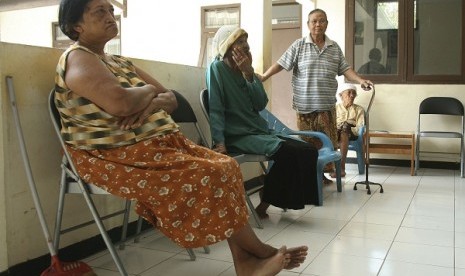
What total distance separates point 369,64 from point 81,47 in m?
4.63

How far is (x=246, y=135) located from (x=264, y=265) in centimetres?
116

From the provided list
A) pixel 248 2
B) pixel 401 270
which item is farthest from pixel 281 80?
pixel 401 270

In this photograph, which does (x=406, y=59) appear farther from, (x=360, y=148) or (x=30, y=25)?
(x=30, y=25)

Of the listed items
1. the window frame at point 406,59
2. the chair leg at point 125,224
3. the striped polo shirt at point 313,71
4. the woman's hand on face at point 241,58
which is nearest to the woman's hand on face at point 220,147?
the woman's hand on face at point 241,58

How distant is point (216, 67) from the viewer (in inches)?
111

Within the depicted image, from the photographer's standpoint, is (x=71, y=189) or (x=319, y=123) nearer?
(x=71, y=189)

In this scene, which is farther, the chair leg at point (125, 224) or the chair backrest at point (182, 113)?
the chair backrest at point (182, 113)

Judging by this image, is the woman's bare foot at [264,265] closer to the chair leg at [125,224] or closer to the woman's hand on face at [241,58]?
the chair leg at [125,224]

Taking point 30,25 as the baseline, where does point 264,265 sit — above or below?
below

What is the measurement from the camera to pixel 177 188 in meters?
1.72

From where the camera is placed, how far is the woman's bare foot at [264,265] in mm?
1836

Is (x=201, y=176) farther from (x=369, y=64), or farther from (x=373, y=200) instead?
(x=369, y=64)

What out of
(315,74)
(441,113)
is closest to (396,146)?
(441,113)

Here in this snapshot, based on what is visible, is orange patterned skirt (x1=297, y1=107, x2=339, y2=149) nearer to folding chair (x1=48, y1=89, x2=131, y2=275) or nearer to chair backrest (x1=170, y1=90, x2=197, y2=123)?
chair backrest (x1=170, y1=90, x2=197, y2=123)
